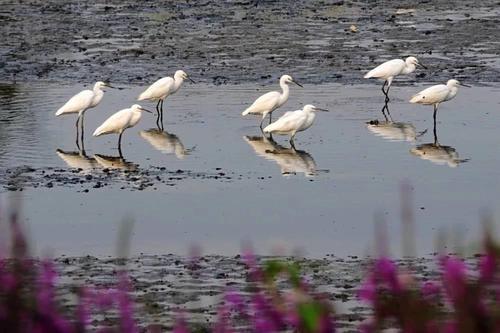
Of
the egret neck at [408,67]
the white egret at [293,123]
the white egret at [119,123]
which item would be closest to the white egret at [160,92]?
the white egret at [119,123]

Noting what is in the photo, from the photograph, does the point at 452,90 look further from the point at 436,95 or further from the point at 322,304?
the point at 322,304

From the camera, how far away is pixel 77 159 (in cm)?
1697

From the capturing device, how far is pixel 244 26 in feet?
99.4

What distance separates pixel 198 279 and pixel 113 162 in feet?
21.1

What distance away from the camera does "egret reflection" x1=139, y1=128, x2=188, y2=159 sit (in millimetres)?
17406

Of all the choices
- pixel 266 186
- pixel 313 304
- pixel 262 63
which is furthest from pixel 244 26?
pixel 313 304

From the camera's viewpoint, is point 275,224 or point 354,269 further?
point 275,224

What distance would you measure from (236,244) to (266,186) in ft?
9.96

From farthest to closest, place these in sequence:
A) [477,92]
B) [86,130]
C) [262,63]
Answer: [262,63]
[477,92]
[86,130]

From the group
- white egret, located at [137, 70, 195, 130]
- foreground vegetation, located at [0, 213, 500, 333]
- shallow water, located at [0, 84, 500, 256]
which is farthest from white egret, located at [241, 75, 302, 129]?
foreground vegetation, located at [0, 213, 500, 333]

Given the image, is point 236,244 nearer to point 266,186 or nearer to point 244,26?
point 266,186

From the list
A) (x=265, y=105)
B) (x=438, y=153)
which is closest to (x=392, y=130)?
(x=438, y=153)

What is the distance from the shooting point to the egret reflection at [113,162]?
53.8ft

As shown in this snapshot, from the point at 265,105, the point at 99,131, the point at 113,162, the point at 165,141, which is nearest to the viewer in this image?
the point at 113,162
